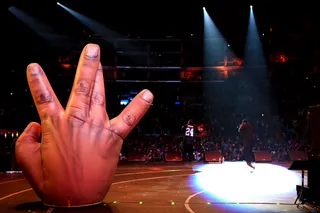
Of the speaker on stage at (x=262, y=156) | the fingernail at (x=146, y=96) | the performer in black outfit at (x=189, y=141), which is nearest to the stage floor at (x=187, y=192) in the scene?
the fingernail at (x=146, y=96)

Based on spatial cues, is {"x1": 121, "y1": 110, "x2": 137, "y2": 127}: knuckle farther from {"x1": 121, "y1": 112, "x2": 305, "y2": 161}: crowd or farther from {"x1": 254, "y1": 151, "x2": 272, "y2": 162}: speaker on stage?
{"x1": 254, "y1": 151, "x2": 272, "y2": 162}: speaker on stage

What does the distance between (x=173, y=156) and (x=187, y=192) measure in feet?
34.3

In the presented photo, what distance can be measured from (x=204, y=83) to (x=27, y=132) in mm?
25607

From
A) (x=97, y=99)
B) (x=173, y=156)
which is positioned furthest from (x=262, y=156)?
(x=97, y=99)

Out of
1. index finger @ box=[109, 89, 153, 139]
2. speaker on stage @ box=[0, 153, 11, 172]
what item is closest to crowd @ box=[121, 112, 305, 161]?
speaker on stage @ box=[0, 153, 11, 172]

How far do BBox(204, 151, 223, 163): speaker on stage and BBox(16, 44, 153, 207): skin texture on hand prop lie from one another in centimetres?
1263

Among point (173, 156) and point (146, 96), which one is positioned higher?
point (146, 96)

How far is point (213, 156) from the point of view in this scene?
20.9 m

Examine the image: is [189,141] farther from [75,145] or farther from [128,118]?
[75,145]

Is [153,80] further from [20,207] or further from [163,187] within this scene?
[20,207]

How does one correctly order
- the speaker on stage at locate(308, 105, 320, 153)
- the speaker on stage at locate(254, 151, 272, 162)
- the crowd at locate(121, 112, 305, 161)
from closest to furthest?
1. the speaker on stage at locate(308, 105, 320, 153)
2. the speaker on stage at locate(254, 151, 272, 162)
3. the crowd at locate(121, 112, 305, 161)

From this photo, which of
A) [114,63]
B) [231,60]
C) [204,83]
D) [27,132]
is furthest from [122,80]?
[27,132]

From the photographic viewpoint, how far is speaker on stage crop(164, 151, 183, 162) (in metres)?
21.6

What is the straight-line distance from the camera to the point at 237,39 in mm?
31781
